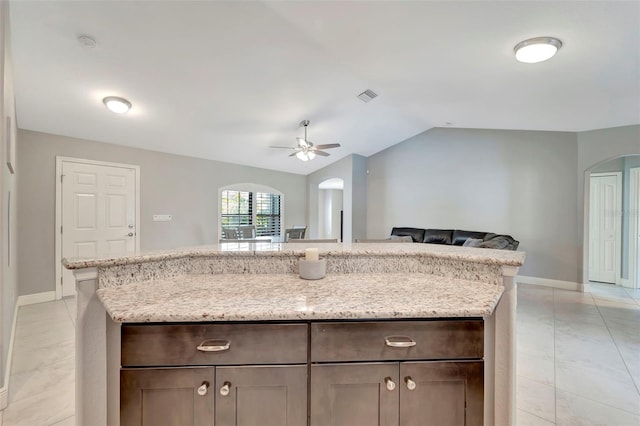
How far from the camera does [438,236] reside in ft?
19.7

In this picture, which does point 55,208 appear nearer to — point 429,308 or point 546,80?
point 429,308

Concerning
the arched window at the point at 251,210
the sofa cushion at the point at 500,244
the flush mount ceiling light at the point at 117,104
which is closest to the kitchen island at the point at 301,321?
the flush mount ceiling light at the point at 117,104

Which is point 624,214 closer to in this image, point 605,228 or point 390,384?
point 605,228

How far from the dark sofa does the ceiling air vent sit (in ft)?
8.95

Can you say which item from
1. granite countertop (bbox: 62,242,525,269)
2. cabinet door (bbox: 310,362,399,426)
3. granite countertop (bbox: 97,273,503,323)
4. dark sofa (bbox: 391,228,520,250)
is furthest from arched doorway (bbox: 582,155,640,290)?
cabinet door (bbox: 310,362,399,426)

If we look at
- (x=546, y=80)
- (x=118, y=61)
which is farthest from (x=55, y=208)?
(x=546, y=80)

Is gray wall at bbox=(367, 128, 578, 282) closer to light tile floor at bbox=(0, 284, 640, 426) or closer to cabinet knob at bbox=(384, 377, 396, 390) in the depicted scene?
light tile floor at bbox=(0, 284, 640, 426)

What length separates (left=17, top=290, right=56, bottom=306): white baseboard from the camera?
12.5 feet

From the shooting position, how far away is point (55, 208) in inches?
159

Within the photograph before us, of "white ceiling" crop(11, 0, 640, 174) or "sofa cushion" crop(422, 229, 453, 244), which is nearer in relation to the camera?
"white ceiling" crop(11, 0, 640, 174)

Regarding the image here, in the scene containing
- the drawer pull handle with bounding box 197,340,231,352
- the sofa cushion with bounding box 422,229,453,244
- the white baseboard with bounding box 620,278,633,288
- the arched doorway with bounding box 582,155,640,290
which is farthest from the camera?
the sofa cushion with bounding box 422,229,453,244

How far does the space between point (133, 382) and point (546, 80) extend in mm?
3782

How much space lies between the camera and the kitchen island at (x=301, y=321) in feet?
3.50

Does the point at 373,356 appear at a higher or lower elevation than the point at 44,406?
higher
